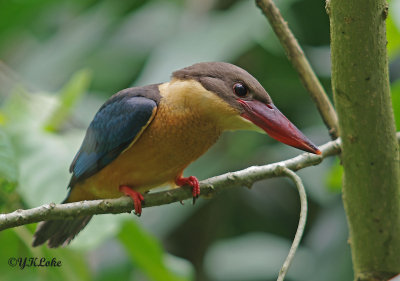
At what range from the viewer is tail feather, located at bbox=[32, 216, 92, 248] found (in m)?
2.65

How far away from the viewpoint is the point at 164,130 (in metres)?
2.49

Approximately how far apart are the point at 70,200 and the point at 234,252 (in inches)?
83.1

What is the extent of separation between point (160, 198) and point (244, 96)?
0.57 meters

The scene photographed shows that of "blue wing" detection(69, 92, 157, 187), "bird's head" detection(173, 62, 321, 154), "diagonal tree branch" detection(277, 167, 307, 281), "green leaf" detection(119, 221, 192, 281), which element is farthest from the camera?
"green leaf" detection(119, 221, 192, 281)

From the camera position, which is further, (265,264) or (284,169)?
(265,264)

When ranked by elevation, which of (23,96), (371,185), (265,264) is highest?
(23,96)

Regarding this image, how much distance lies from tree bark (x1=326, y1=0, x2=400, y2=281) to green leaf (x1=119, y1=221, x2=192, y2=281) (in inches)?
44.6

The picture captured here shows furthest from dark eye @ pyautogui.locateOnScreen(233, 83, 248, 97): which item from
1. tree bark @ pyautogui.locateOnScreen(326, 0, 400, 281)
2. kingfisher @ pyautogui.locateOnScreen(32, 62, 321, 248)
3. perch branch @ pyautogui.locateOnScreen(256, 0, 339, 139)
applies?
tree bark @ pyautogui.locateOnScreen(326, 0, 400, 281)

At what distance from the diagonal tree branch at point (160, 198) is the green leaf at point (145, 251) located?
2.14 ft

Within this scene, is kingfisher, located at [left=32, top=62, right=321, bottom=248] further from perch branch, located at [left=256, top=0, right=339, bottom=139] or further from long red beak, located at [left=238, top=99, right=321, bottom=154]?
perch branch, located at [left=256, top=0, right=339, bottom=139]

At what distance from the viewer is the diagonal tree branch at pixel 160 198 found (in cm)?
189

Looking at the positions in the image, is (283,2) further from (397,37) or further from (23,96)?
(23,96)

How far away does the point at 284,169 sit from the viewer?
2.15 meters

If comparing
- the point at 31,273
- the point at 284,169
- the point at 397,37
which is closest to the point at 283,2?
the point at 397,37
